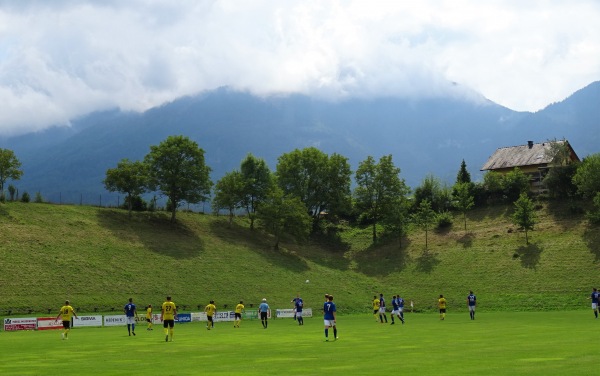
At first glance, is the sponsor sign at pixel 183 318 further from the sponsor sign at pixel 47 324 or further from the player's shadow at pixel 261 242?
the player's shadow at pixel 261 242

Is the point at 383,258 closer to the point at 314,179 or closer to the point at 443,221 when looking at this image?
the point at 443,221

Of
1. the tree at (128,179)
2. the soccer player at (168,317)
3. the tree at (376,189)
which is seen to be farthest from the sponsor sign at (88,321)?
the tree at (376,189)

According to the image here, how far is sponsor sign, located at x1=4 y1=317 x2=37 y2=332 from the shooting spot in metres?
57.6

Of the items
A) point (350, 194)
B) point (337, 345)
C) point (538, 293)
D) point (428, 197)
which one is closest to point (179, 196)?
point (350, 194)

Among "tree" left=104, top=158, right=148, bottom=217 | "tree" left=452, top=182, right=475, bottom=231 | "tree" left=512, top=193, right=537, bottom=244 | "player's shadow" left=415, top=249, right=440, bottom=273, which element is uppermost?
"tree" left=104, top=158, right=148, bottom=217

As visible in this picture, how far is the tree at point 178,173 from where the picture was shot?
4373 inches

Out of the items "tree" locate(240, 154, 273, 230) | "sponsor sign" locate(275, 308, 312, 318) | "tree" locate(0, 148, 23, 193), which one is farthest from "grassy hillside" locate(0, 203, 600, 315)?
"sponsor sign" locate(275, 308, 312, 318)

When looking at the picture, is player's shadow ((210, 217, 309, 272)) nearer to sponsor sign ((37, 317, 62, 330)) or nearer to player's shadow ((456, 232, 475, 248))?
player's shadow ((456, 232, 475, 248))

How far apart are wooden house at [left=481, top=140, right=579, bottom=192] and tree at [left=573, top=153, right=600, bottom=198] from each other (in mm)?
11965

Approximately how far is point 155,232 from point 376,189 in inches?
1655

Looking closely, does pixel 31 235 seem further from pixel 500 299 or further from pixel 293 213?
pixel 500 299

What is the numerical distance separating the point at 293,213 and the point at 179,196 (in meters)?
19.5

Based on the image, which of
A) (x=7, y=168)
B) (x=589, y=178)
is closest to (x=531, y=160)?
(x=589, y=178)

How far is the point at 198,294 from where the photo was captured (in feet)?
270
